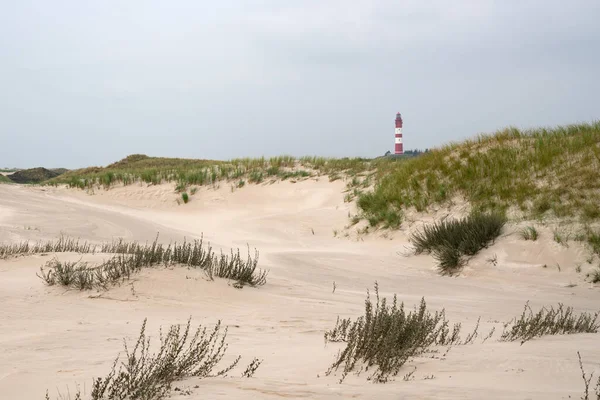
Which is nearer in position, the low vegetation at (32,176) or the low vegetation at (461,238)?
the low vegetation at (461,238)

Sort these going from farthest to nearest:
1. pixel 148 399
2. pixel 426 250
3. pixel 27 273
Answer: pixel 426 250 → pixel 27 273 → pixel 148 399

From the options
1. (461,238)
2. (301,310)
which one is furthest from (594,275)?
(301,310)

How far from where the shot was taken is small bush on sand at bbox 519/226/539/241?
32.6 ft

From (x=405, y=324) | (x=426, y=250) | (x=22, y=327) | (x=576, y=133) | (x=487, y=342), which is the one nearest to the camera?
(x=405, y=324)

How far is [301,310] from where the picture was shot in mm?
6398

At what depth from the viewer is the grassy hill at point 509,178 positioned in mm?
10648

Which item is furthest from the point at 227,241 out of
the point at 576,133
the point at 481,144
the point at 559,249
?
the point at 576,133

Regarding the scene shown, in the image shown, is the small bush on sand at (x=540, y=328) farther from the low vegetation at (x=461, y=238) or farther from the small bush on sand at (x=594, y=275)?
the low vegetation at (x=461, y=238)

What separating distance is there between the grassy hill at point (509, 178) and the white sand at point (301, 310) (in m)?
1.01

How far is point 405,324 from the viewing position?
437cm

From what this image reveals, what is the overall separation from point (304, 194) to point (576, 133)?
9.08 metres

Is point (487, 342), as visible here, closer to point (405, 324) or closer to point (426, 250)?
point (405, 324)

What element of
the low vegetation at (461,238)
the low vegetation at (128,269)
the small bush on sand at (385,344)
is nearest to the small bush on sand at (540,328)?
the small bush on sand at (385,344)

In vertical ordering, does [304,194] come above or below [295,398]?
above
